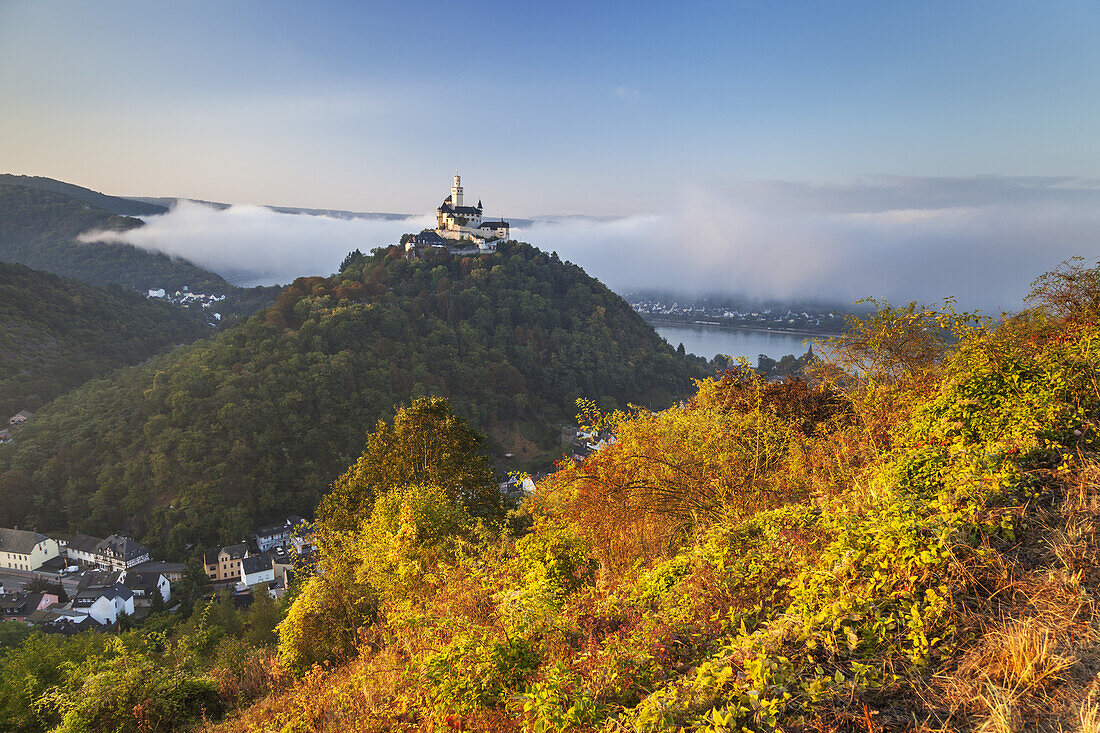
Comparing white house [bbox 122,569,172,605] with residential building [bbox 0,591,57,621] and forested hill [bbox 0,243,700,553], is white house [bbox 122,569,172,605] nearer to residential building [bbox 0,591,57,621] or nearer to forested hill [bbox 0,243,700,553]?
forested hill [bbox 0,243,700,553]

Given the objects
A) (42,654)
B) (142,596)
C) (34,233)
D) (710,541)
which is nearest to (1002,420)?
(710,541)

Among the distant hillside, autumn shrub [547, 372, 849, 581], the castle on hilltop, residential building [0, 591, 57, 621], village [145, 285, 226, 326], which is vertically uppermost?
the distant hillside

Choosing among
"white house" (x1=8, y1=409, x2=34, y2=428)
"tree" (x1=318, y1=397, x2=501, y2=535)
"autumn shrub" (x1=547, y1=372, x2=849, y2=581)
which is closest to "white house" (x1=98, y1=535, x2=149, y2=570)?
"white house" (x1=8, y1=409, x2=34, y2=428)

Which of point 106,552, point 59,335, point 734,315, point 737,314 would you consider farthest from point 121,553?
point 737,314

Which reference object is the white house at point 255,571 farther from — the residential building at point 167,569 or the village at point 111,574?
the residential building at point 167,569

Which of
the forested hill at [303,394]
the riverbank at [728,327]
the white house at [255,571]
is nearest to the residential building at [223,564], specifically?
the white house at [255,571]
